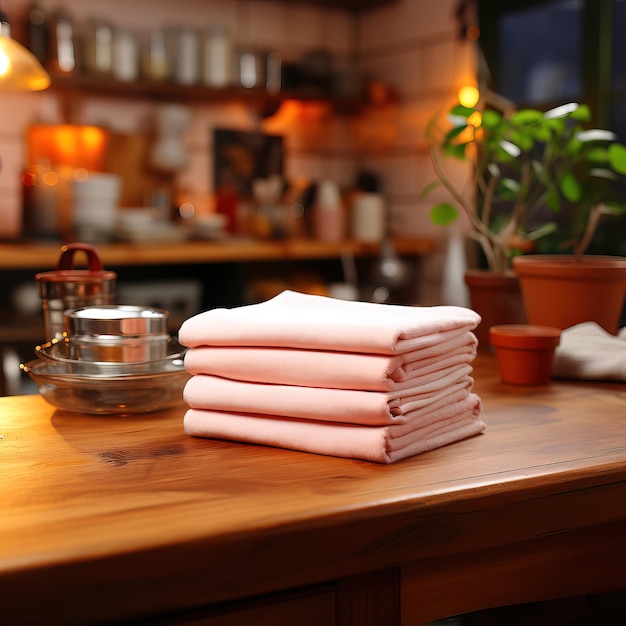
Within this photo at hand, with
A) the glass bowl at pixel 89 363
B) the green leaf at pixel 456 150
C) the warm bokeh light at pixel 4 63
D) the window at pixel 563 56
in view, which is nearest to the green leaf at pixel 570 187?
the green leaf at pixel 456 150

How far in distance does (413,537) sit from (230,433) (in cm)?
25

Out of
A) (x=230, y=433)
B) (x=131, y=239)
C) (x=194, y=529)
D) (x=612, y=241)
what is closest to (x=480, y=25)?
(x=612, y=241)

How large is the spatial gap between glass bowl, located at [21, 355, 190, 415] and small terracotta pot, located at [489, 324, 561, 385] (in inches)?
18.8

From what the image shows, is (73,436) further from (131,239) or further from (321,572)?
(131,239)

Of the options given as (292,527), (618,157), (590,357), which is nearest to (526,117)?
(618,157)

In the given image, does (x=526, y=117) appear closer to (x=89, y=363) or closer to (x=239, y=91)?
(x=89, y=363)

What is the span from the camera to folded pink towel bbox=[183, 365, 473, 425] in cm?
83

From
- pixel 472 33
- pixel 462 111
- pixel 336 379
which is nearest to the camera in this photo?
pixel 336 379

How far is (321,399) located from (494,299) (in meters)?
0.85

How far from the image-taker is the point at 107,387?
103cm

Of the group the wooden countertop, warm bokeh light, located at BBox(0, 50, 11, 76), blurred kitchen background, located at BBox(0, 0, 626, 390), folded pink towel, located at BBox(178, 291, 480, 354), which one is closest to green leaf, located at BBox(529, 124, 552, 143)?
folded pink towel, located at BBox(178, 291, 480, 354)

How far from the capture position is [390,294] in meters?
4.02

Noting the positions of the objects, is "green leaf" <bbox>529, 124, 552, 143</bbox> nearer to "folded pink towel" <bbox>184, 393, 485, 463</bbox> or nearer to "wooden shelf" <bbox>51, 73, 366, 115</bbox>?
"folded pink towel" <bbox>184, 393, 485, 463</bbox>

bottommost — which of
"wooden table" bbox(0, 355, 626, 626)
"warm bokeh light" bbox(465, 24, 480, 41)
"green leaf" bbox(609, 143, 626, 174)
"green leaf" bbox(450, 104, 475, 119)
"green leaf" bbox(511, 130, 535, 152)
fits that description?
"wooden table" bbox(0, 355, 626, 626)
